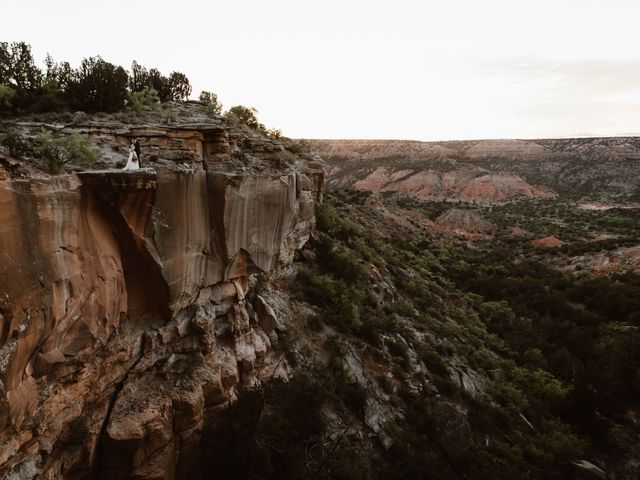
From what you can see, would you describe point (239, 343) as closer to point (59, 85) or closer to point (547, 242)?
point (59, 85)

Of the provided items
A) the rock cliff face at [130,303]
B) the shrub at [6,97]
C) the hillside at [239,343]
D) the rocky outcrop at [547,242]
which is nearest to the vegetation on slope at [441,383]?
the hillside at [239,343]

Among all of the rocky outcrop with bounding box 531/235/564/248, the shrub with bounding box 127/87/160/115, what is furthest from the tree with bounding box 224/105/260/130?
the rocky outcrop with bounding box 531/235/564/248

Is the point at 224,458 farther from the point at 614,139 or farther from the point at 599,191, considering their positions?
the point at 614,139

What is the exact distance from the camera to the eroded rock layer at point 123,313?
5316 millimetres

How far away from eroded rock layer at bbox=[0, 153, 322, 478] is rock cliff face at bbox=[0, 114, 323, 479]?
0.02m

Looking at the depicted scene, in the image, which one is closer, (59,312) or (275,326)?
(59,312)

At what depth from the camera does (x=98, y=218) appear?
21.8 feet

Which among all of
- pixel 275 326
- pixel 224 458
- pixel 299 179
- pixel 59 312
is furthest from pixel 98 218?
pixel 299 179

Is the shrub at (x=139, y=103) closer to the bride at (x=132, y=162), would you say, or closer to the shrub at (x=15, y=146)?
the bride at (x=132, y=162)

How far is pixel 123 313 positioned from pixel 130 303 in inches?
9.8

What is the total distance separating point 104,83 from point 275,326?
299 inches

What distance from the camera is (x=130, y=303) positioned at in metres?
7.63

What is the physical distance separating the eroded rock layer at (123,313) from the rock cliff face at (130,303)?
0.02 metres

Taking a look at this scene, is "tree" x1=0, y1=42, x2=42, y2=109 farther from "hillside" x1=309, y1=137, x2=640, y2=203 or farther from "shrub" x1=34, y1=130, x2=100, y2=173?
"hillside" x1=309, y1=137, x2=640, y2=203
